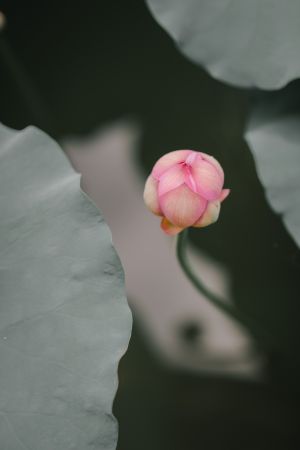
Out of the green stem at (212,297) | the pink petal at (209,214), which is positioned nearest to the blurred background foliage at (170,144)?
the green stem at (212,297)

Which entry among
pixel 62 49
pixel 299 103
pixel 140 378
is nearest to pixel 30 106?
pixel 62 49

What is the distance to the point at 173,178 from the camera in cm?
93

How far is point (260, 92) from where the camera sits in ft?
4.01

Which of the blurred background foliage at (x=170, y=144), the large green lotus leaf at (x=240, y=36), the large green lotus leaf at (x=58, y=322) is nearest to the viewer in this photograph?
the large green lotus leaf at (x=58, y=322)

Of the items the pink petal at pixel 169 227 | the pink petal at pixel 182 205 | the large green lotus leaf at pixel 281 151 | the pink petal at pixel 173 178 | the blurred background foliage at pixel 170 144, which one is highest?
the pink petal at pixel 173 178

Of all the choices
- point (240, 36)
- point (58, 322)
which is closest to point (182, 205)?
point (58, 322)

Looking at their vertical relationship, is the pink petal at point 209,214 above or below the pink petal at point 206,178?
below

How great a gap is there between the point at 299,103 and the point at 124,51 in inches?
31.9

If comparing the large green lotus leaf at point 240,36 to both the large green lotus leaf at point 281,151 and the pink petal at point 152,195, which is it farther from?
the pink petal at point 152,195

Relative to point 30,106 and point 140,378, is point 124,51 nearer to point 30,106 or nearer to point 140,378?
point 30,106

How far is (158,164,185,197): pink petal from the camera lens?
0.93 m

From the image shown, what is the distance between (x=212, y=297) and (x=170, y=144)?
0.57m

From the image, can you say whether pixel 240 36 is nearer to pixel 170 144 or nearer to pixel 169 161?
pixel 169 161

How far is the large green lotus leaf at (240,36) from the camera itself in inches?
43.1
